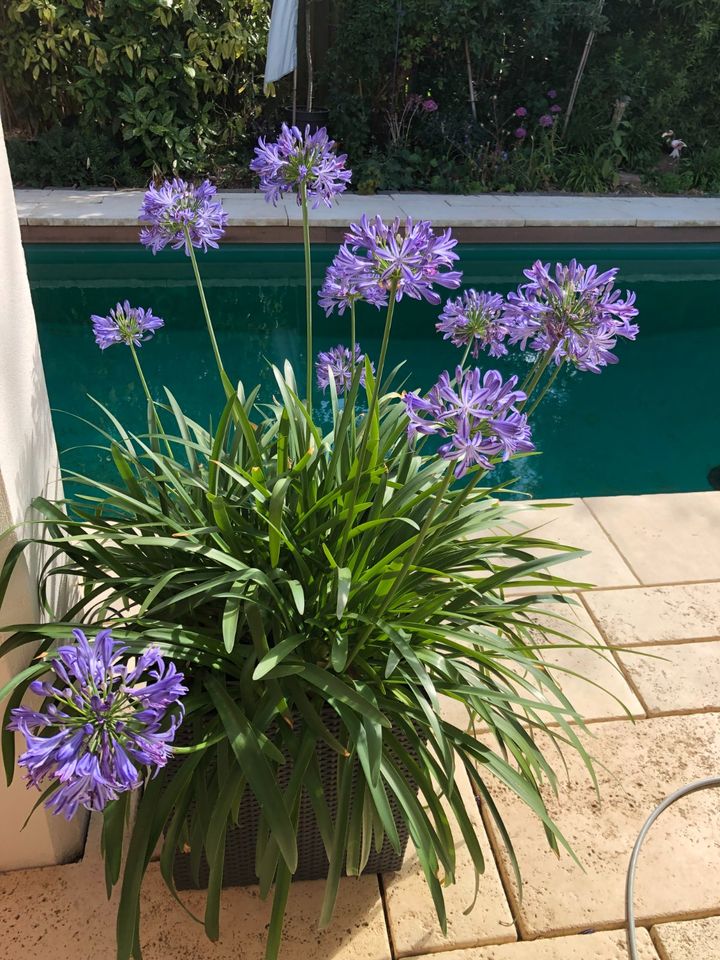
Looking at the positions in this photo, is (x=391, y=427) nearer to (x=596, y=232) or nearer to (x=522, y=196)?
(x=596, y=232)

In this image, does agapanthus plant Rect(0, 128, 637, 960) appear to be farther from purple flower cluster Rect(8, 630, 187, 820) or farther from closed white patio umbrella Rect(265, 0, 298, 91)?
closed white patio umbrella Rect(265, 0, 298, 91)

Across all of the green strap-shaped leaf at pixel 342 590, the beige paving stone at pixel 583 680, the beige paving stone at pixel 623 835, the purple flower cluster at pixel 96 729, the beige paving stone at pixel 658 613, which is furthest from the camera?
the beige paving stone at pixel 658 613

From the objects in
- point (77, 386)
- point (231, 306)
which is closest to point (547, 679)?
point (77, 386)

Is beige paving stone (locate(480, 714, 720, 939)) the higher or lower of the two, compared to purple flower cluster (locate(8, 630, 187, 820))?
lower

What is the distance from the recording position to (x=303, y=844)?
4.81 ft

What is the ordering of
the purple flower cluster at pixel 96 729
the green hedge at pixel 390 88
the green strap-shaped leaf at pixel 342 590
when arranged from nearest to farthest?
the purple flower cluster at pixel 96 729 < the green strap-shaped leaf at pixel 342 590 < the green hedge at pixel 390 88

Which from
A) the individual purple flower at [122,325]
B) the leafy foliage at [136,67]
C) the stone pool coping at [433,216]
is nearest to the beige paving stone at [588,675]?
the individual purple flower at [122,325]

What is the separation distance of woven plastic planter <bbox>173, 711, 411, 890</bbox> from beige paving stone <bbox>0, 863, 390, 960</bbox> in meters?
0.03

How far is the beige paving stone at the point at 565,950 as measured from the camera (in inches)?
57.2

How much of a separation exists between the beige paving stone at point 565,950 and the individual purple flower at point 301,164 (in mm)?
1380

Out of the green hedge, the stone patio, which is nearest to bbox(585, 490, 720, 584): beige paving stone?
the stone patio

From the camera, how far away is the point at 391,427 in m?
1.68

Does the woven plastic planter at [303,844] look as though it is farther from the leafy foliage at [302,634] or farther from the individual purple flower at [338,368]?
the individual purple flower at [338,368]

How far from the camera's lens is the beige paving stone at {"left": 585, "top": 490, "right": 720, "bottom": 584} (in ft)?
8.15
